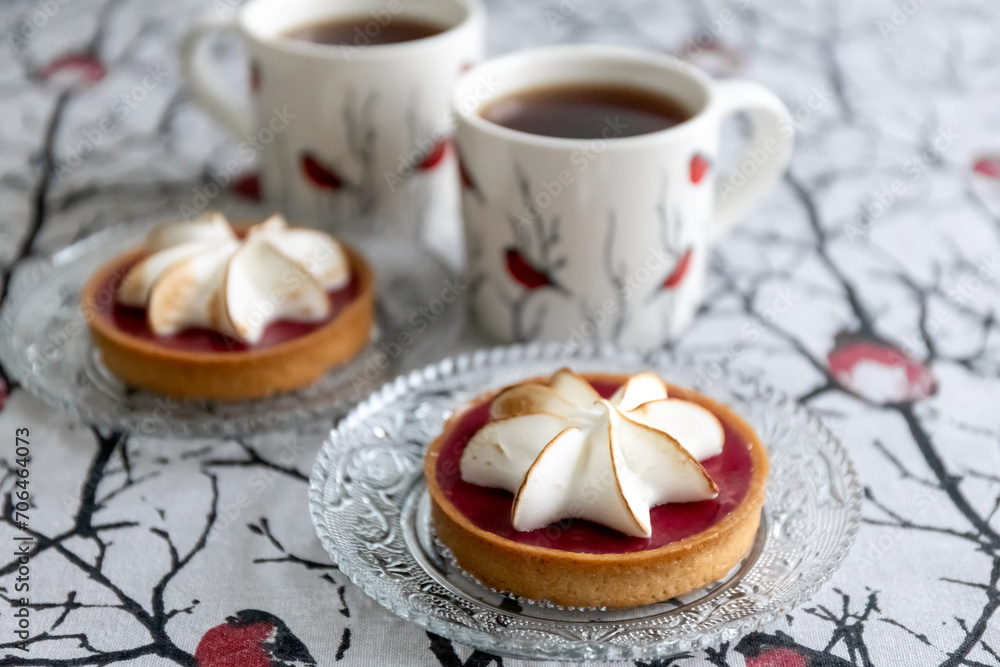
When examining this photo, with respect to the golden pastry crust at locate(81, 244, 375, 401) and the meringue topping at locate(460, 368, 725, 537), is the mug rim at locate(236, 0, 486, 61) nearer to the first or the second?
the golden pastry crust at locate(81, 244, 375, 401)

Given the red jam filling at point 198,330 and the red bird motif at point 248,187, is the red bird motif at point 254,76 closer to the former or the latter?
the red bird motif at point 248,187

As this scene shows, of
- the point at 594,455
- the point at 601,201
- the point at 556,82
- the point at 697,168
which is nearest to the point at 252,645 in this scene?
the point at 594,455

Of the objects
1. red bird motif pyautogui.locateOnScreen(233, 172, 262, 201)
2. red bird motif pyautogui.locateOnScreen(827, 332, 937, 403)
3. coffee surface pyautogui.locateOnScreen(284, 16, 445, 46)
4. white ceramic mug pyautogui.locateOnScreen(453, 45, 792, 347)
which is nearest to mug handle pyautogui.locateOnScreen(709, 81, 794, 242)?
white ceramic mug pyautogui.locateOnScreen(453, 45, 792, 347)

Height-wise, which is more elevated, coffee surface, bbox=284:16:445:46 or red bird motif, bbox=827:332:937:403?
coffee surface, bbox=284:16:445:46

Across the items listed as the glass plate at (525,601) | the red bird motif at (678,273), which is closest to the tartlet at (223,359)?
the glass plate at (525,601)

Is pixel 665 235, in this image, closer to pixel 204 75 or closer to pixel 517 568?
pixel 517 568

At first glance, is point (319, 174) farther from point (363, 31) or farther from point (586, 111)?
point (586, 111)
